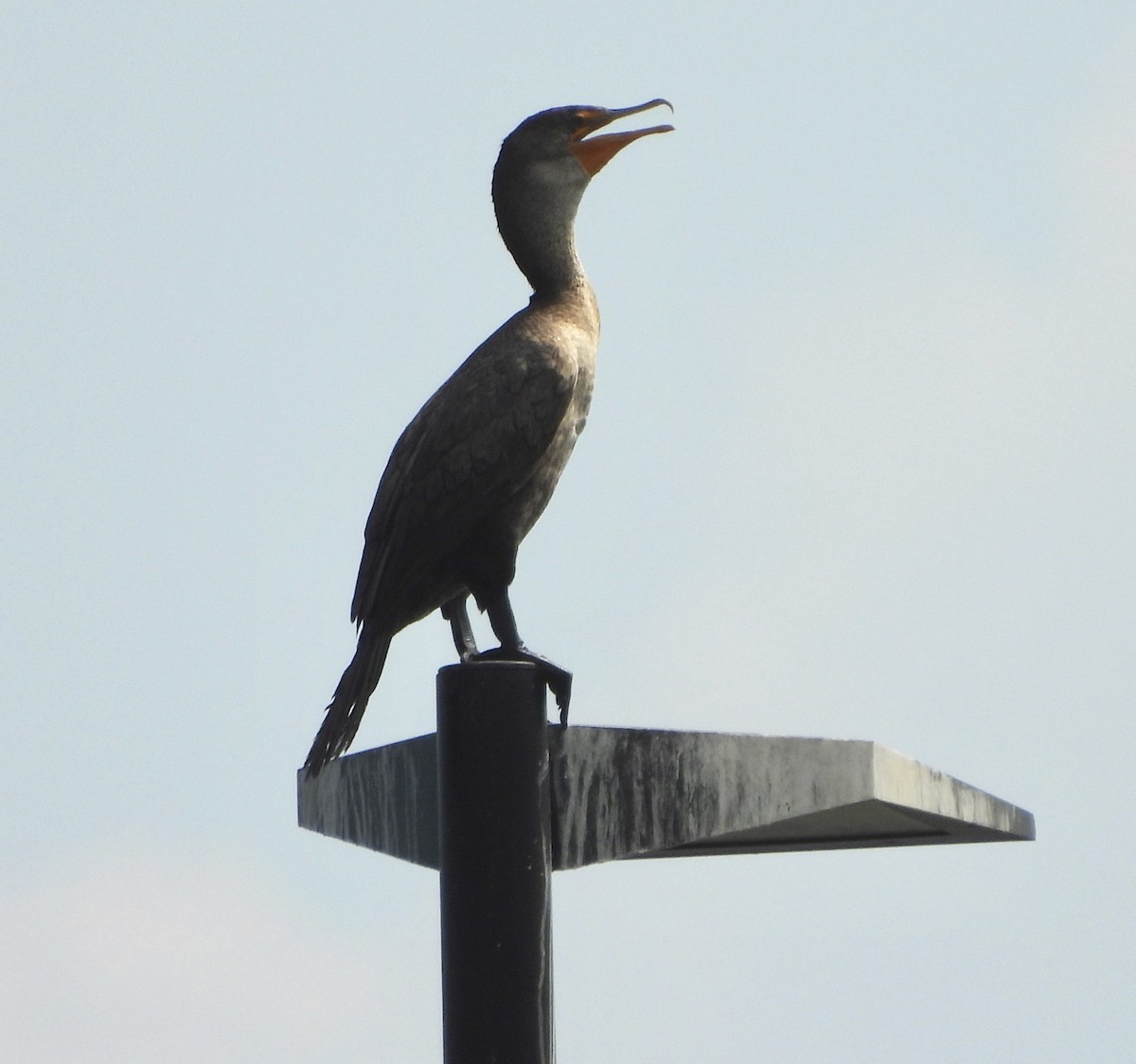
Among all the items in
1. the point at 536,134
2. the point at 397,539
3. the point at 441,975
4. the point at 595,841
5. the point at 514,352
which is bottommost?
the point at 441,975

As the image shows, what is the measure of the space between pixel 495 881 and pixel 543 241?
1.82 metres

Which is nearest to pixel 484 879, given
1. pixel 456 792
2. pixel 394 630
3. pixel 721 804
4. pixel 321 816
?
pixel 456 792

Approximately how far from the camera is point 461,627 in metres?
3.83

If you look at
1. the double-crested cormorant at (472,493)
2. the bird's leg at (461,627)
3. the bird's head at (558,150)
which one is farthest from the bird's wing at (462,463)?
the bird's head at (558,150)

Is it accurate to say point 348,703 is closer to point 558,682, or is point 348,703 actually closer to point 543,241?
point 558,682

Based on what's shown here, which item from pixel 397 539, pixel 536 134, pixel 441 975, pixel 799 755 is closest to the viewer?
pixel 799 755

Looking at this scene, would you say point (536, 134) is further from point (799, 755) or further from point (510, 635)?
point (799, 755)

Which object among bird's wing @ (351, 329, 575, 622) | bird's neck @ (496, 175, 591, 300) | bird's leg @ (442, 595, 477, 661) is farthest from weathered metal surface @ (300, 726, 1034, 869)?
bird's neck @ (496, 175, 591, 300)

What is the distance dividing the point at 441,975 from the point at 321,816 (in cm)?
61

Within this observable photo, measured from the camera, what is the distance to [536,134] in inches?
156

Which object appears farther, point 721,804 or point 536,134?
point 536,134

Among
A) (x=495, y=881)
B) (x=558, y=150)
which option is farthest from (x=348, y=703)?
(x=558, y=150)

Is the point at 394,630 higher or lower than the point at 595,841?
higher

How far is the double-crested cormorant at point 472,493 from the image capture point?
3.50 meters
